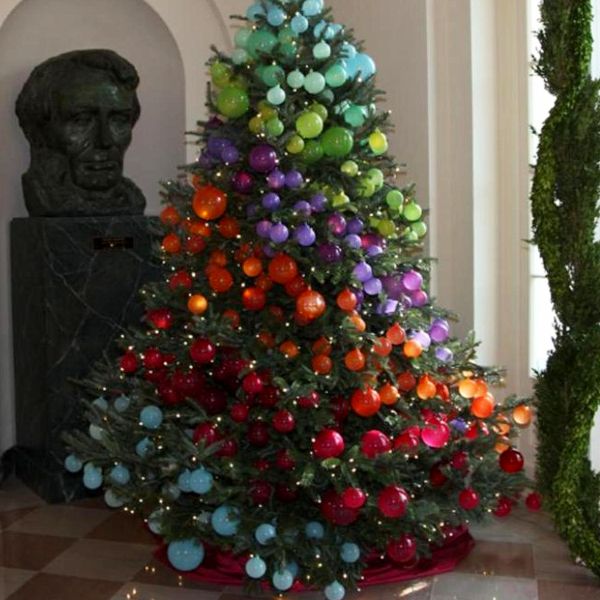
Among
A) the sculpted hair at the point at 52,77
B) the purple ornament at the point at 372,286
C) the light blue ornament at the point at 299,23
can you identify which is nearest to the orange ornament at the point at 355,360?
the purple ornament at the point at 372,286

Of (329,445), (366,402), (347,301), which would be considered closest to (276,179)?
(347,301)

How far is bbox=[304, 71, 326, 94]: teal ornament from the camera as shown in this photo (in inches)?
161

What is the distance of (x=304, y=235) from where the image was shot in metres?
3.97

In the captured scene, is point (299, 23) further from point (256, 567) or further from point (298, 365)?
point (256, 567)

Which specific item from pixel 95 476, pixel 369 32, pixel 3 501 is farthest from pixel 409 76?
pixel 3 501

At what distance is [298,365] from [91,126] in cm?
194

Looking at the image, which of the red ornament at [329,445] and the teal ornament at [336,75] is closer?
the red ornament at [329,445]

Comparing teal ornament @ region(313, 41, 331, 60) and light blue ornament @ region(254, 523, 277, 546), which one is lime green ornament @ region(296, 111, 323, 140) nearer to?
teal ornament @ region(313, 41, 331, 60)

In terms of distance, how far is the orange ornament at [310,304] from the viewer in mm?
3922

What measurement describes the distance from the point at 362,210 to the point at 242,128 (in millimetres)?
575

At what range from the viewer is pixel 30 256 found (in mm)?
5180

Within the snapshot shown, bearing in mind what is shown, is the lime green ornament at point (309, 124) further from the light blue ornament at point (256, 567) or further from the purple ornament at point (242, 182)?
the light blue ornament at point (256, 567)

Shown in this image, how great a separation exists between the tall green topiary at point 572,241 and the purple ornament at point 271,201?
0.95 metres

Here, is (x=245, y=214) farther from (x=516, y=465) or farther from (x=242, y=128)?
(x=516, y=465)
